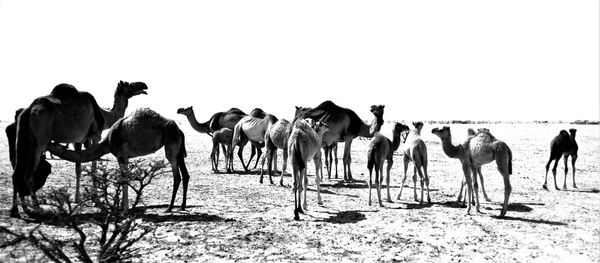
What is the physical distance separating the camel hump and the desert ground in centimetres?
236

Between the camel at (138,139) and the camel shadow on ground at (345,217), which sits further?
the camel shadow on ground at (345,217)

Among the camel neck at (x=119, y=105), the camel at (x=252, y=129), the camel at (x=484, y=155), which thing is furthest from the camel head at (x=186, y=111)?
the camel at (x=484, y=155)

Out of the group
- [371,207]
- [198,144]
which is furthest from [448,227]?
[198,144]

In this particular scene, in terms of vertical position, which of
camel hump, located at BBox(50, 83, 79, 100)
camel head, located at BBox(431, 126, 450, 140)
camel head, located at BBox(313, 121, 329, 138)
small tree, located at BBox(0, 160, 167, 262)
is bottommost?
small tree, located at BBox(0, 160, 167, 262)

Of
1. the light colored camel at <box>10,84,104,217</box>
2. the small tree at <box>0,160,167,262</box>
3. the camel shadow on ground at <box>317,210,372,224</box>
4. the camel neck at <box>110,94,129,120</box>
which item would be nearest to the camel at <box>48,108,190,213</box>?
the light colored camel at <box>10,84,104,217</box>

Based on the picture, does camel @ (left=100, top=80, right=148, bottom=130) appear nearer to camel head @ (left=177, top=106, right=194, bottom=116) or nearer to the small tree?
the small tree

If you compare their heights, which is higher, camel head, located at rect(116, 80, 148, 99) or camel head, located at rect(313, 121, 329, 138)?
camel head, located at rect(116, 80, 148, 99)

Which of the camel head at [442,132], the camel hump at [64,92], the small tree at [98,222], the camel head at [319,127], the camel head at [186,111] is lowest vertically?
the small tree at [98,222]

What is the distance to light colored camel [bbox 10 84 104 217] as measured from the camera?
8430 millimetres

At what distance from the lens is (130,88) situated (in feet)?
42.2

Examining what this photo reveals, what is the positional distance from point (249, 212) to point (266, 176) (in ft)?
Answer: 21.3

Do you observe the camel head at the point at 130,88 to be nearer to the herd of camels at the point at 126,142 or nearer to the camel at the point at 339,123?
the herd of camels at the point at 126,142

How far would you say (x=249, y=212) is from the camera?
10188 mm

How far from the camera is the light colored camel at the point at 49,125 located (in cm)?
843
